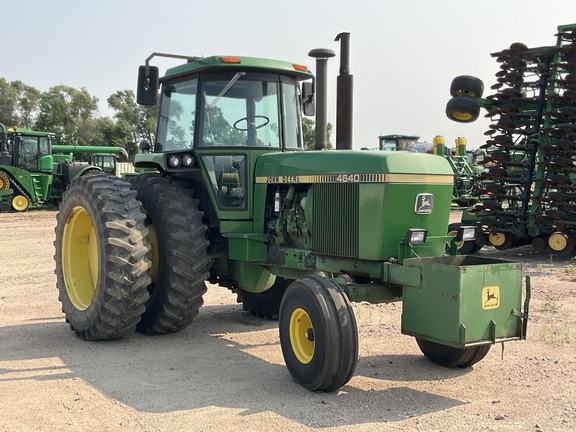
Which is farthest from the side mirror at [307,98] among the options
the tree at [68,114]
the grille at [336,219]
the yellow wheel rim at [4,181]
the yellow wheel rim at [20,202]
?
the tree at [68,114]

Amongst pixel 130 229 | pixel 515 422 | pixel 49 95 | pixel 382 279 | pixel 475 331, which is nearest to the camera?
pixel 515 422

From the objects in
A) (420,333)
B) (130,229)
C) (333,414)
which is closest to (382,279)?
(420,333)

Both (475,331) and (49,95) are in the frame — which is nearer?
(475,331)

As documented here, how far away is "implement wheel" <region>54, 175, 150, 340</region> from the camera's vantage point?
19.8 ft

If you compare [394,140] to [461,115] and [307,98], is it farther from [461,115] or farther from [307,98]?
[307,98]

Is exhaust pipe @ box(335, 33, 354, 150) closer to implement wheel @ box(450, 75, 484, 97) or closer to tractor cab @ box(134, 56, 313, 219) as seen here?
tractor cab @ box(134, 56, 313, 219)

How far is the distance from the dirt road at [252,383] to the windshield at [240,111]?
195 cm

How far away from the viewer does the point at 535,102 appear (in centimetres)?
1234

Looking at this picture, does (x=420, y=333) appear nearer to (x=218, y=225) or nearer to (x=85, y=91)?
(x=218, y=225)

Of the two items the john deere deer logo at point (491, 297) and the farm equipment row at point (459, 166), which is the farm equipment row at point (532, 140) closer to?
the farm equipment row at point (459, 166)

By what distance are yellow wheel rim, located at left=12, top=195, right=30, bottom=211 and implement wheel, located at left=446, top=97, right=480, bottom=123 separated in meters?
16.4

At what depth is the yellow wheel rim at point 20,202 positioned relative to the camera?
23181 millimetres

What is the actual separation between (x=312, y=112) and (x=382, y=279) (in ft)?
7.66

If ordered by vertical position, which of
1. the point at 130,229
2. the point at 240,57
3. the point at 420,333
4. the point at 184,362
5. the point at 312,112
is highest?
the point at 240,57
